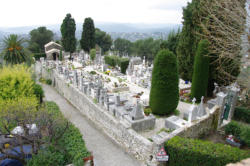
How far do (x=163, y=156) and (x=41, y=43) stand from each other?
166 ft

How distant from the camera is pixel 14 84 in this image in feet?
42.3

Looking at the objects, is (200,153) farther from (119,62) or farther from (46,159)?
(119,62)

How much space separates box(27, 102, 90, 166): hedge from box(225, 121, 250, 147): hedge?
8.95 metres

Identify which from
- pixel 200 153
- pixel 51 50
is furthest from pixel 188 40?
pixel 51 50

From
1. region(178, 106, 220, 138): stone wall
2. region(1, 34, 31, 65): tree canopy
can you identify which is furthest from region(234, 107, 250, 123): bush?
region(1, 34, 31, 65): tree canopy

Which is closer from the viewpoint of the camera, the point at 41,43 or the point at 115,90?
the point at 115,90

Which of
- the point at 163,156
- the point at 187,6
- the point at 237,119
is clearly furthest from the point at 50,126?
the point at 187,6

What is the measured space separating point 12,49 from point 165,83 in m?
16.8

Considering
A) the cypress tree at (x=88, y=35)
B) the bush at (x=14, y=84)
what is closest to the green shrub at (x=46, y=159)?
the bush at (x=14, y=84)

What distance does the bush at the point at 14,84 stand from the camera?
493 inches

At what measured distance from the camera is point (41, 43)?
48969 millimetres

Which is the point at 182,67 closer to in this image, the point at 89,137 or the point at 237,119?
the point at 237,119

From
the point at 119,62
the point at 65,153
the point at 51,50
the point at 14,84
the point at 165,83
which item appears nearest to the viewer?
the point at 65,153

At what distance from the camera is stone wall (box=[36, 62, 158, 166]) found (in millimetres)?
8664
